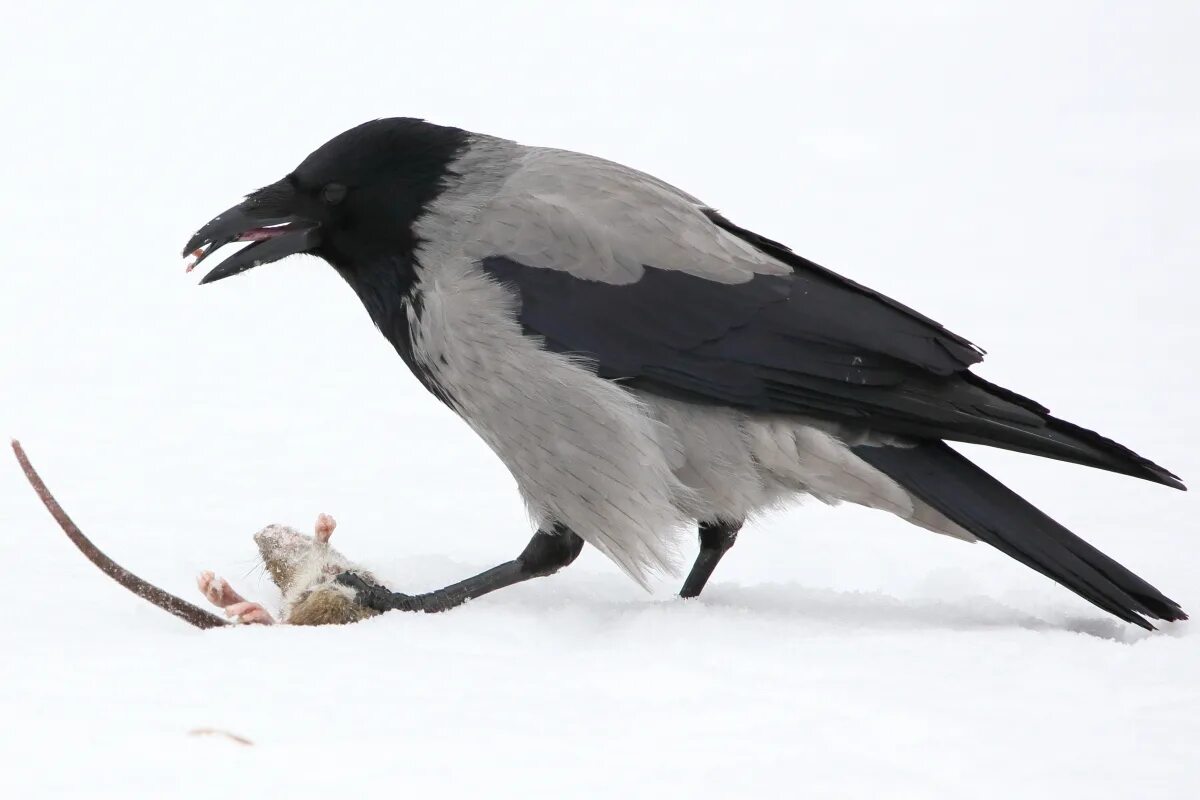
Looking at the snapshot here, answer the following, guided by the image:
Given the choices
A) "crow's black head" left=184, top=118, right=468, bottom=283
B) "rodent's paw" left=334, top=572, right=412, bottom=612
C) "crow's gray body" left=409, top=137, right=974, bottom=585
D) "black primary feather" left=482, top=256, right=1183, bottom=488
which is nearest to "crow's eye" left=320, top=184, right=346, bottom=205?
"crow's black head" left=184, top=118, right=468, bottom=283

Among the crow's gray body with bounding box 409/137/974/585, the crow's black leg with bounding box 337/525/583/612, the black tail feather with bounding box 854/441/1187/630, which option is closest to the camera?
the black tail feather with bounding box 854/441/1187/630

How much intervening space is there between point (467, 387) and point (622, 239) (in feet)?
2.32

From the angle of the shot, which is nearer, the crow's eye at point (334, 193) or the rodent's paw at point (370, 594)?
the rodent's paw at point (370, 594)

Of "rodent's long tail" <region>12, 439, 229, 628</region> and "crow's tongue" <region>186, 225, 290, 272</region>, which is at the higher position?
"crow's tongue" <region>186, 225, 290, 272</region>

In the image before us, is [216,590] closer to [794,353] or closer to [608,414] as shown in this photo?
[608,414]

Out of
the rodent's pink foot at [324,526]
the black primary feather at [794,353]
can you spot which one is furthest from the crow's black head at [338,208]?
the rodent's pink foot at [324,526]

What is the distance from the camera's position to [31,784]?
3.12 meters

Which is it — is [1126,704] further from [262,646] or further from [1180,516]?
[1180,516]

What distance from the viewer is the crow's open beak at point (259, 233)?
17.4 feet

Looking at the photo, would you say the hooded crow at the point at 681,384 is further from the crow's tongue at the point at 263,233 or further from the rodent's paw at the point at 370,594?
the crow's tongue at the point at 263,233

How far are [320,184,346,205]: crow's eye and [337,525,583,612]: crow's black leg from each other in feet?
4.27

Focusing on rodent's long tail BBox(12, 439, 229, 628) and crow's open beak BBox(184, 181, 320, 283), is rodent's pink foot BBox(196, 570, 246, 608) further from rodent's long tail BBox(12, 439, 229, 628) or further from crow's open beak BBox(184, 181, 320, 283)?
crow's open beak BBox(184, 181, 320, 283)

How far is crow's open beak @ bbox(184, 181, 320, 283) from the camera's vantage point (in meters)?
5.30

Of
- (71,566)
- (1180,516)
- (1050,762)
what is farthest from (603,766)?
(1180,516)
